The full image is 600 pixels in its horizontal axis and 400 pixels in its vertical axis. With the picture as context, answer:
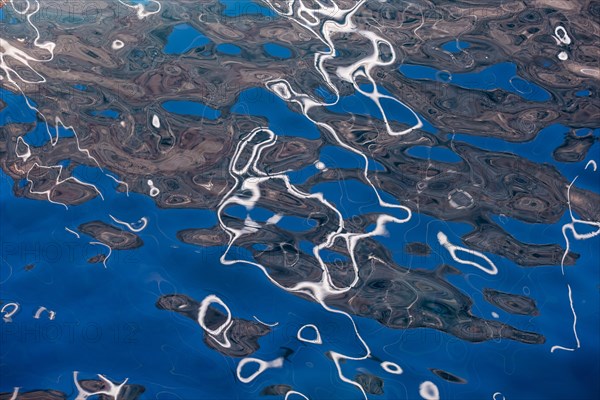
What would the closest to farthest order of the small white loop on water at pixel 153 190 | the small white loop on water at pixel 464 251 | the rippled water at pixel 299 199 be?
the rippled water at pixel 299 199 < the small white loop on water at pixel 464 251 < the small white loop on water at pixel 153 190

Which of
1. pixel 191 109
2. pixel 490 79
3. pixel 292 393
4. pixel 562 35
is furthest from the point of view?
pixel 562 35

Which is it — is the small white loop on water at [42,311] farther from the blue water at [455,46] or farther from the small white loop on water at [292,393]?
the blue water at [455,46]

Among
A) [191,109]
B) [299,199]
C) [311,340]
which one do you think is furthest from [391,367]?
[191,109]

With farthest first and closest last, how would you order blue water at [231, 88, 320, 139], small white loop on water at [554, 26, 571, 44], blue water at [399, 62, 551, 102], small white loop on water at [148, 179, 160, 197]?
small white loop on water at [554, 26, 571, 44] < blue water at [399, 62, 551, 102] < blue water at [231, 88, 320, 139] < small white loop on water at [148, 179, 160, 197]

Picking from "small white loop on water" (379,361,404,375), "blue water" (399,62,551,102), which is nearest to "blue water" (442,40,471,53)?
"blue water" (399,62,551,102)

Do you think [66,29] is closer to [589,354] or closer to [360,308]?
[360,308]

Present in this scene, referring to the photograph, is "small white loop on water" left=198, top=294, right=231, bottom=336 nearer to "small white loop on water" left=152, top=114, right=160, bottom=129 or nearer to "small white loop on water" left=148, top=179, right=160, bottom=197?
"small white loop on water" left=148, top=179, right=160, bottom=197

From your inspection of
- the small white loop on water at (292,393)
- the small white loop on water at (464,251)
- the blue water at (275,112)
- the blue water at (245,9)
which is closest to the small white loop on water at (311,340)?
the small white loop on water at (292,393)

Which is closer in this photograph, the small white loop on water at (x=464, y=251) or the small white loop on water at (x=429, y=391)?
the small white loop on water at (x=429, y=391)

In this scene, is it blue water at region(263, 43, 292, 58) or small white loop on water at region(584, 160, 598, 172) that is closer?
small white loop on water at region(584, 160, 598, 172)

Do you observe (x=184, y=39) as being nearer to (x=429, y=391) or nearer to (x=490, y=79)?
(x=490, y=79)
